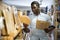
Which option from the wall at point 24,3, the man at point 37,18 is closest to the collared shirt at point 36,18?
the man at point 37,18

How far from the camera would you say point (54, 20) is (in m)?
1.75

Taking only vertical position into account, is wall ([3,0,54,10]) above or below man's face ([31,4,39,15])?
above

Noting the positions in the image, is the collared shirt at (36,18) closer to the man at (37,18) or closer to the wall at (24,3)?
the man at (37,18)

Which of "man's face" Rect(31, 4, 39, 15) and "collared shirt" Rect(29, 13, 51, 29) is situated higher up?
"man's face" Rect(31, 4, 39, 15)

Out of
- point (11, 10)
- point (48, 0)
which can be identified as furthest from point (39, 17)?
point (11, 10)

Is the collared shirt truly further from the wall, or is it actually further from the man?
the wall

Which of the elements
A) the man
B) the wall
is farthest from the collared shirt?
the wall

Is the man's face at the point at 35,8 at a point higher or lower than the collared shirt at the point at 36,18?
higher

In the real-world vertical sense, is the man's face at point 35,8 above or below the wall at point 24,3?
below

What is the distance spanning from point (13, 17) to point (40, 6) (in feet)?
1.14

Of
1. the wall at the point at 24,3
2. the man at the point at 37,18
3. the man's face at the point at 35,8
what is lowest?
the man at the point at 37,18

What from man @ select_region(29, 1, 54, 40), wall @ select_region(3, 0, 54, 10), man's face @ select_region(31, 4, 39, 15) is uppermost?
wall @ select_region(3, 0, 54, 10)

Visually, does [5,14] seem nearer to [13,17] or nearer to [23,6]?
[13,17]

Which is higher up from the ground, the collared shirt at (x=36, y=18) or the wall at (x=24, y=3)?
the wall at (x=24, y=3)
